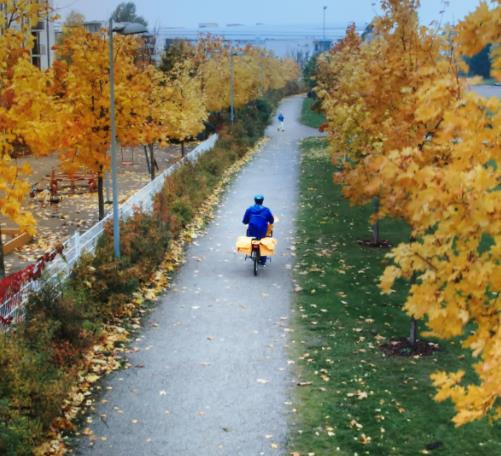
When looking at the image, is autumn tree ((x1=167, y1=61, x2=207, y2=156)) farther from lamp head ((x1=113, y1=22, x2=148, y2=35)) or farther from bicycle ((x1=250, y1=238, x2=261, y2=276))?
lamp head ((x1=113, y1=22, x2=148, y2=35))

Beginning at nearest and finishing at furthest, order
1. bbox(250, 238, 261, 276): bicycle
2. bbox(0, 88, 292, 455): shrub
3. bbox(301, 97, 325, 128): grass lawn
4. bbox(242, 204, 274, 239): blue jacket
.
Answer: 1. bbox(0, 88, 292, 455): shrub
2. bbox(250, 238, 261, 276): bicycle
3. bbox(242, 204, 274, 239): blue jacket
4. bbox(301, 97, 325, 128): grass lawn

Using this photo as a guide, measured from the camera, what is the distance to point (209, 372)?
35.1 feet

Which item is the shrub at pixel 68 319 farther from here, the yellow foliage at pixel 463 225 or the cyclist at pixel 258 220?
the yellow foliage at pixel 463 225

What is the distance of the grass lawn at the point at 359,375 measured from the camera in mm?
8680

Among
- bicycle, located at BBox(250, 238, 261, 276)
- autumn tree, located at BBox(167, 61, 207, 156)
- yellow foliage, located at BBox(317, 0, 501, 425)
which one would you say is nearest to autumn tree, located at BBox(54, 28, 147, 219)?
bicycle, located at BBox(250, 238, 261, 276)

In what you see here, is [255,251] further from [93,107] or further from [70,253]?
[93,107]

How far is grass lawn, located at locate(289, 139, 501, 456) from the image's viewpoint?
28.5ft

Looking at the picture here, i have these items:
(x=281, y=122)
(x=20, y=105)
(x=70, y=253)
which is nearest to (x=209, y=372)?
(x=70, y=253)

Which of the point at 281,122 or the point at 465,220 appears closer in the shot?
the point at 465,220

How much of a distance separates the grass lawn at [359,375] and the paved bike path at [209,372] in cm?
35

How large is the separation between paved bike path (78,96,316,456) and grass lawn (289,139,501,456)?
35cm

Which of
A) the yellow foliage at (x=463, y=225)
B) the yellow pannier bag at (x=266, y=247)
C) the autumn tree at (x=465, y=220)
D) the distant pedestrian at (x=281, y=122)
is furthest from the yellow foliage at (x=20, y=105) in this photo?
the distant pedestrian at (x=281, y=122)

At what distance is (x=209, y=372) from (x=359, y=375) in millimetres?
2255

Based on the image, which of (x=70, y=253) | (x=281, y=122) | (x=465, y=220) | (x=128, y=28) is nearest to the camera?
(x=465, y=220)
